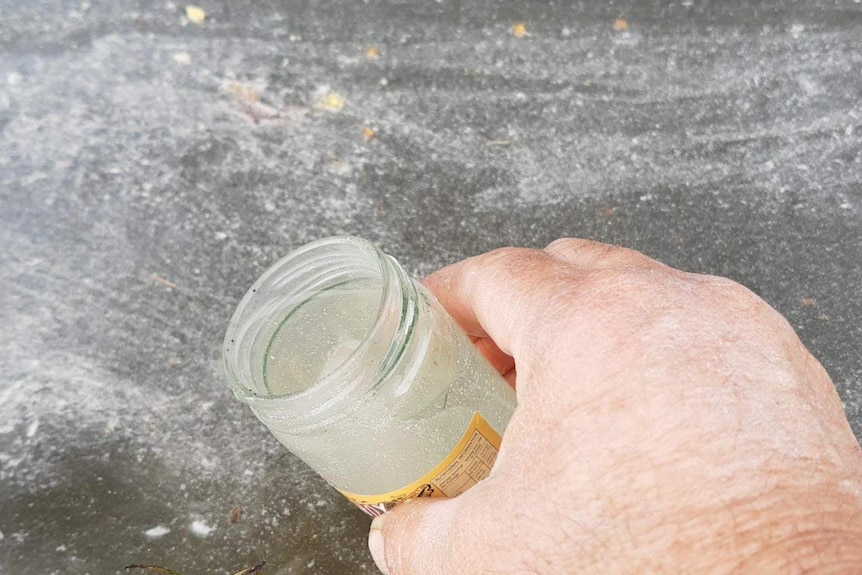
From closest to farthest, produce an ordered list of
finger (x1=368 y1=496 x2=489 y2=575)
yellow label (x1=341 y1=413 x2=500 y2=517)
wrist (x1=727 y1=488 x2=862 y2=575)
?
wrist (x1=727 y1=488 x2=862 y2=575), finger (x1=368 y1=496 x2=489 y2=575), yellow label (x1=341 y1=413 x2=500 y2=517)

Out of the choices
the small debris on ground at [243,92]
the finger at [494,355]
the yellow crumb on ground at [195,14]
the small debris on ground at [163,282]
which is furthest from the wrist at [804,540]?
the yellow crumb on ground at [195,14]

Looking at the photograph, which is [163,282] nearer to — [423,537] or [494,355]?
[494,355]

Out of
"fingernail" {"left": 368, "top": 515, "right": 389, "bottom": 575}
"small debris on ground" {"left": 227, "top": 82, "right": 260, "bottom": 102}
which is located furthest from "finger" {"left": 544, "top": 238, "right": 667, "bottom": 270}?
"small debris on ground" {"left": 227, "top": 82, "right": 260, "bottom": 102}

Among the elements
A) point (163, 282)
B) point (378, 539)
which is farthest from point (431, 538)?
point (163, 282)

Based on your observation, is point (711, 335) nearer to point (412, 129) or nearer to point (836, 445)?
point (836, 445)

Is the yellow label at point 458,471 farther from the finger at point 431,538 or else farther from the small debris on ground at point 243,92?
the small debris on ground at point 243,92

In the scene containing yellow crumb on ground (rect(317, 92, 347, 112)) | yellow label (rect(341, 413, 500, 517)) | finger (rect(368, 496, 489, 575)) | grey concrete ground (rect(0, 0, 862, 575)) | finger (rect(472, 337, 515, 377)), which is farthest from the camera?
yellow crumb on ground (rect(317, 92, 347, 112))

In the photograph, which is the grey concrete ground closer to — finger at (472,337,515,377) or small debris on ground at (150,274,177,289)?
small debris on ground at (150,274,177,289)
